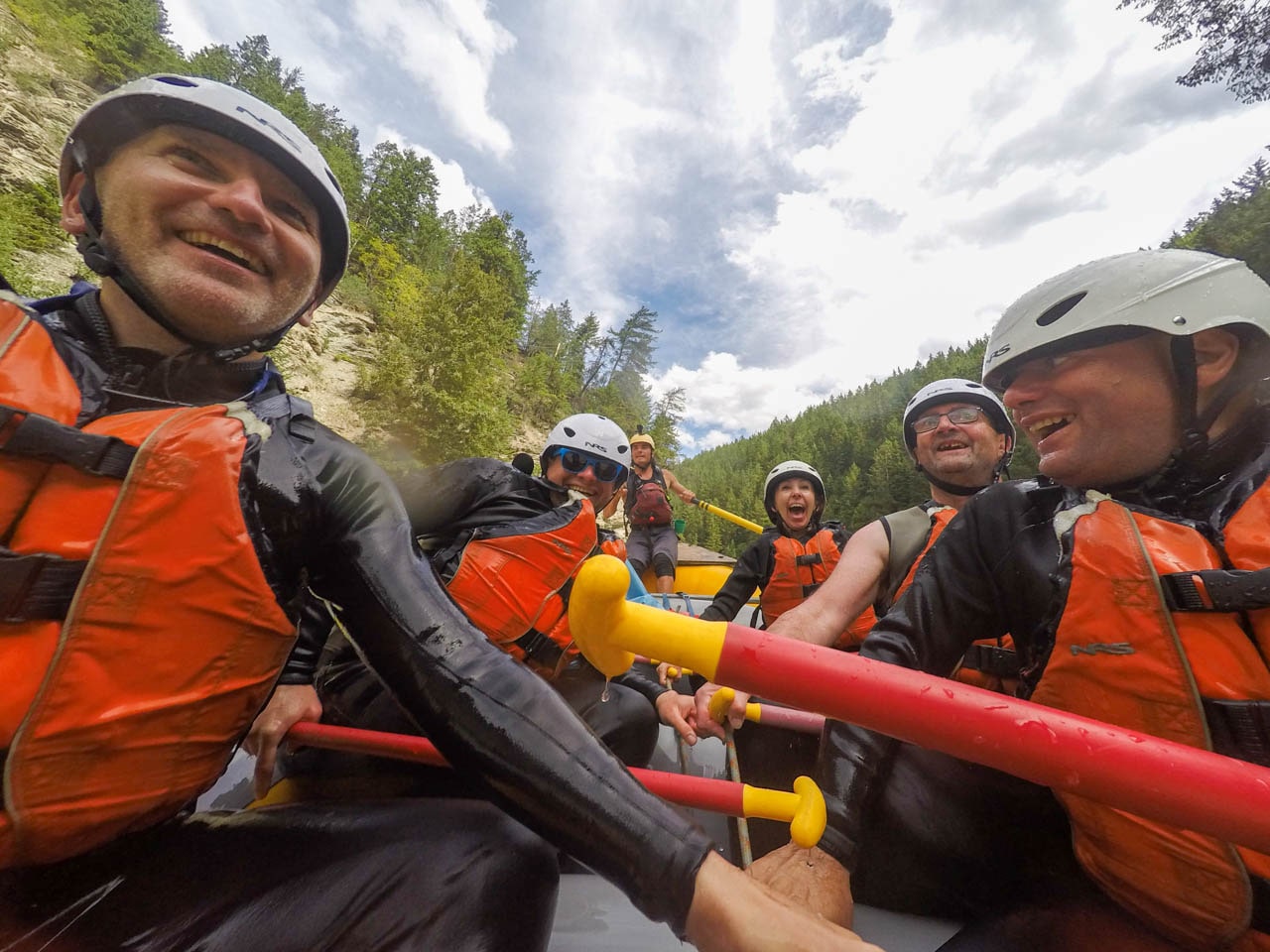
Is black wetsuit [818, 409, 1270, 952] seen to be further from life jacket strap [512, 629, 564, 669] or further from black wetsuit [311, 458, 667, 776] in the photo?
life jacket strap [512, 629, 564, 669]

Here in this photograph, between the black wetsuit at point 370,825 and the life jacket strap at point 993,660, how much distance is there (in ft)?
6.55

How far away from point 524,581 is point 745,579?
10.3ft

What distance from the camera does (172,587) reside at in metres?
1.13

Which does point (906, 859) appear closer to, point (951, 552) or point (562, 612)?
point (951, 552)

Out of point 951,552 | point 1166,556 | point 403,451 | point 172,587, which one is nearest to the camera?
point 172,587

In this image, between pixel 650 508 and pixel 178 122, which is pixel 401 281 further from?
pixel 178 122

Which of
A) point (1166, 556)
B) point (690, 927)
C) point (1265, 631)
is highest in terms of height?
point (1166, 556)

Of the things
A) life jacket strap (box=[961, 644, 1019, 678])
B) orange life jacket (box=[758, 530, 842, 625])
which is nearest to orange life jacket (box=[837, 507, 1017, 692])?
life jacket strap (box=[961, 644, 1019, 678])

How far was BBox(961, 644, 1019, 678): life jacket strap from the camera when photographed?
2225mm

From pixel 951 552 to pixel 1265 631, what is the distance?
2.50 feet

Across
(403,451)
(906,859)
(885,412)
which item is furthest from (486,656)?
(885,412)

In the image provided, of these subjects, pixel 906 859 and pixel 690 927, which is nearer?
pixel 690 927

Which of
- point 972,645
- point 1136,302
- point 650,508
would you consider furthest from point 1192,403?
point 650,508

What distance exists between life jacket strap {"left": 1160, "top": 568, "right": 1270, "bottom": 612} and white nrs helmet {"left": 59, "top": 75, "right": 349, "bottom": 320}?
2.94 m
